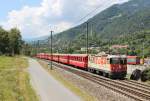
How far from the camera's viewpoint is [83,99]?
24.1m

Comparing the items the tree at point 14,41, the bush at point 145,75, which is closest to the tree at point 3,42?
the tree at point 14,41

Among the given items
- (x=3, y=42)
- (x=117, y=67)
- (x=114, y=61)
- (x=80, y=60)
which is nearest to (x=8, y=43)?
(x=3, y=42)

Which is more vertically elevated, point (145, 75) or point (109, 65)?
point (109, 65)

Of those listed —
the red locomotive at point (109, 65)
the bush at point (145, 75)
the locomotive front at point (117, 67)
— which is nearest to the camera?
the bush at point (145, 75)

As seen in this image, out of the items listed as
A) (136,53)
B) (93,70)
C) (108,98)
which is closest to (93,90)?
(108,98)

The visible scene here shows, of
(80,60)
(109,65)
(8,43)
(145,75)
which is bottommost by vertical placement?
(145,75)

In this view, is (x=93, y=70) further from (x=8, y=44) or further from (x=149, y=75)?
(x=8, y=44)

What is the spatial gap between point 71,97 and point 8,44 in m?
135

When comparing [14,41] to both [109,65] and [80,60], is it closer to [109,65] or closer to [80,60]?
[80,60]

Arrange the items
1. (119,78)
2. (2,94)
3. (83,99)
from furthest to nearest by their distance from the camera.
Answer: (119,78) < (2,94) < (83,99)

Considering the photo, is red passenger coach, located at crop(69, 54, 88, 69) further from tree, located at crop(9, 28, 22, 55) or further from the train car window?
tree, located at crop(9, 28, 22, 55)

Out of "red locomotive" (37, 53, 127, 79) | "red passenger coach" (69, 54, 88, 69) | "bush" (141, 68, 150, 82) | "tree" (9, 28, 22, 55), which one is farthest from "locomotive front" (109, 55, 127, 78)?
"tree" (9, 28, 22, 55)

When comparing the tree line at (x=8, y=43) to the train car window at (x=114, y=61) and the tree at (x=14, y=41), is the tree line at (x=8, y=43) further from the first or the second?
the train car window at (x=114, y=61)

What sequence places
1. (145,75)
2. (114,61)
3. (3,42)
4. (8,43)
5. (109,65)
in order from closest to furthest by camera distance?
(145,75) < (114,61) < (109,65) < (3,42) < (8,43)
